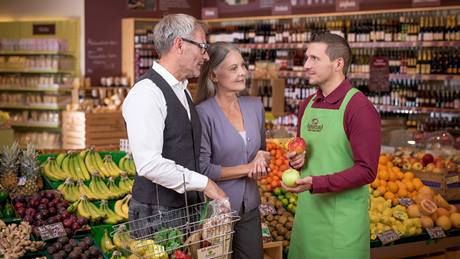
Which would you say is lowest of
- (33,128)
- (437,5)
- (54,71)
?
(33,128)

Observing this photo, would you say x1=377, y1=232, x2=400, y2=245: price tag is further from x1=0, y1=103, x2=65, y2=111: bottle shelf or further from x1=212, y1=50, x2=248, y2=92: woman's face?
x1=0, y1=103, x2=65, y2=111: bottle shelf

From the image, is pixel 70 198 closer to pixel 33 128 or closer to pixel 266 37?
pixel 266 37

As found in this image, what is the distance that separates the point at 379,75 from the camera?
380 inches

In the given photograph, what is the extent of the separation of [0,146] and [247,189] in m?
4.16

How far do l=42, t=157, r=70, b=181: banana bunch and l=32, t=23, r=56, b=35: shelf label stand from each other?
25.7ft

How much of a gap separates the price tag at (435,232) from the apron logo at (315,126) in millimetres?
1971

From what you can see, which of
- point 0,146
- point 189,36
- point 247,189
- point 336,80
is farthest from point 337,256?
point 0,146

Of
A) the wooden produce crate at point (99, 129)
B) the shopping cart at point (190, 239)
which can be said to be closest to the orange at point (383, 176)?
the shopping cart at point (190, 239)

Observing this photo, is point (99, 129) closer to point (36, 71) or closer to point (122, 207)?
point (36, 71)

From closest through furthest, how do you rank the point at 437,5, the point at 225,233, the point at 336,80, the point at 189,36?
the point at 225,233 → the point at 189,36 → the point at 336,80 → the point at 437,5

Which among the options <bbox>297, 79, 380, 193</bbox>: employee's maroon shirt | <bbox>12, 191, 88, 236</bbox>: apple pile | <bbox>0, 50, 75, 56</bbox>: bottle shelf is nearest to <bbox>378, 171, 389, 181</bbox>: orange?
<bbox>297, 79, 380, 193</bbox>: employee's maroon shirt

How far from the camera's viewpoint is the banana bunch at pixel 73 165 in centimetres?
520

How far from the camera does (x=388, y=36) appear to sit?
1014 cm

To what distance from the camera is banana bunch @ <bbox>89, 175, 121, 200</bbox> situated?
4934 mm
